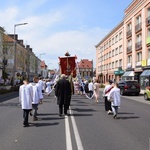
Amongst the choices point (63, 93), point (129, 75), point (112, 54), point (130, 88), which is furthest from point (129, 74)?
point (63, 93)

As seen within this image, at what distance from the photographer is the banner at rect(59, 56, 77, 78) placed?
17500 millimetres

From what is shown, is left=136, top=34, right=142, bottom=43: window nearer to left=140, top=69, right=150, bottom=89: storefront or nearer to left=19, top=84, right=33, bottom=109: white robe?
left=140, top=69, right=150, bottom=89: storefront

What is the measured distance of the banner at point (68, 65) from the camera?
57.4 feet

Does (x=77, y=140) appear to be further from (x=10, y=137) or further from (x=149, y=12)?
(x=149, y=12)

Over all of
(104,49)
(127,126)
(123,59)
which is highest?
(104,49)

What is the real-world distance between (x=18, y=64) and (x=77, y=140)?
215 ft

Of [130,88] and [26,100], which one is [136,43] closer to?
[130,88]

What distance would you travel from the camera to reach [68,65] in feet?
57.5

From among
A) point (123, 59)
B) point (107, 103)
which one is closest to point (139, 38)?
point (123, 59)

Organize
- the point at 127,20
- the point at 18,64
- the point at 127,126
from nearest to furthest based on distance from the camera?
the point at 127,126 < the point at 127,20 < the point at 18,64

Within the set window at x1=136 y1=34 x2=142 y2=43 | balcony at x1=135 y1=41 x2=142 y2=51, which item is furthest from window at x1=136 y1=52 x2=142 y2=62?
window at x1=136 y1=34 x2=142 y2=43

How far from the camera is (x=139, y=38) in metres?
41.8

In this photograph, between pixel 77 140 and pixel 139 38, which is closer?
pixel 77 140

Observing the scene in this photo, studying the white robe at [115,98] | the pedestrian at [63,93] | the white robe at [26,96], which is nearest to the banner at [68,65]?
the pedestrian at [63,93]
